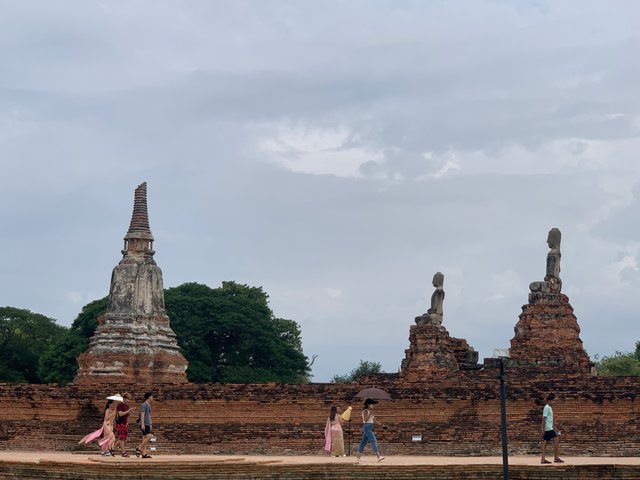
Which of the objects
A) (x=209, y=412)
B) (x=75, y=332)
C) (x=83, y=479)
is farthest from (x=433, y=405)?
(x=75, y=332)

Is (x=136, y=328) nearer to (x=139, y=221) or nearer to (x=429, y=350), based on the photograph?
(x=139, y=221)

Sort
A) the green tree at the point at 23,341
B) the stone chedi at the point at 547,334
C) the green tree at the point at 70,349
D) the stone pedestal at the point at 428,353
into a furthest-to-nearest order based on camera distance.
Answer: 1. the green tree at the point at 23,341
2. the green tree at the point at 70,349
3. the stone pedestal at the point at 428,353
4. the stone chedi at the point at 547,334

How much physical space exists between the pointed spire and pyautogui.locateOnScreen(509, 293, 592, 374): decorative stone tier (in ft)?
40.6

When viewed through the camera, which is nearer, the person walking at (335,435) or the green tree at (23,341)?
the person walking at (335,435)

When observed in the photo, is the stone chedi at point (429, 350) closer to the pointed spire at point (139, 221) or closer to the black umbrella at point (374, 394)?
the black umbrella at point (374, 394)

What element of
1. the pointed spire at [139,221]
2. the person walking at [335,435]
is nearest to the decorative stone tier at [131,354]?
the pointed spire at [139,221]

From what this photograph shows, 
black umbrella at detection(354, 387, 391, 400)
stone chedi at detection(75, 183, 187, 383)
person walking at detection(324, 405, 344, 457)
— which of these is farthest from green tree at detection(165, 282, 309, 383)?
person walking at detection(324, 405, 344, 457)

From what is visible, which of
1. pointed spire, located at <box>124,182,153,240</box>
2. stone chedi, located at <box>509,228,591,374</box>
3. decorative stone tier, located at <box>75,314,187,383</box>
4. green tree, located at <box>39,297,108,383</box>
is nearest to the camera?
stone chedi, located at <box>509,228,591,374</box>

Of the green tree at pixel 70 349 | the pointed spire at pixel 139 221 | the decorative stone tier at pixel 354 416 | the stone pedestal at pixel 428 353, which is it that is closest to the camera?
the decorative stone tier at pixel 354 416

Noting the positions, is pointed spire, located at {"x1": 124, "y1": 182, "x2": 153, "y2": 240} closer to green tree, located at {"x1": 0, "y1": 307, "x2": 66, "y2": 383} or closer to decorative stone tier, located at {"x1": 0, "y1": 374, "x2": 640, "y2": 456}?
decorative stone tier, located at {"x1": 0, "y1": 374, "x2": 640, "y2": 456}

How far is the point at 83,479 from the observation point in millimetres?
20562

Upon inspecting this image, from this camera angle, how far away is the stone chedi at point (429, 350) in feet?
97.7

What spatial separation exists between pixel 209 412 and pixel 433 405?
4.70m

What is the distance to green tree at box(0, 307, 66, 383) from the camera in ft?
180
